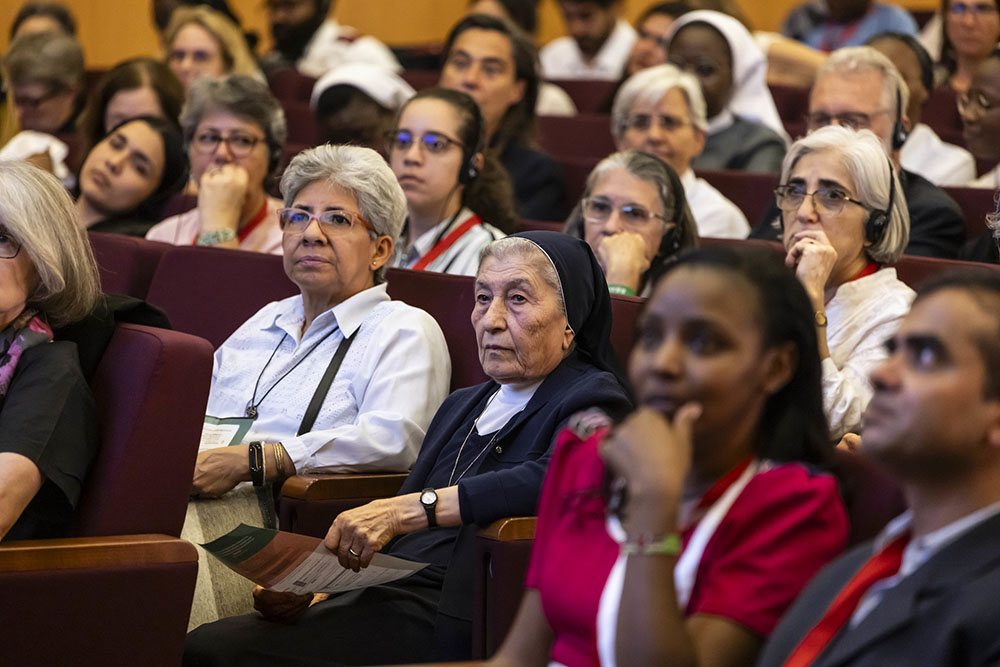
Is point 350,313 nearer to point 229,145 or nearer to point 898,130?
point 229,145

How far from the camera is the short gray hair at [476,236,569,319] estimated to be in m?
2.17

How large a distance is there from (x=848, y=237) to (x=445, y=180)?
3.88ft

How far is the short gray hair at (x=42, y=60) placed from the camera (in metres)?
4.71

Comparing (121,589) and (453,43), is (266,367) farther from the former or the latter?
(453,43)

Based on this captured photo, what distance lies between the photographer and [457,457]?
2.17 metres

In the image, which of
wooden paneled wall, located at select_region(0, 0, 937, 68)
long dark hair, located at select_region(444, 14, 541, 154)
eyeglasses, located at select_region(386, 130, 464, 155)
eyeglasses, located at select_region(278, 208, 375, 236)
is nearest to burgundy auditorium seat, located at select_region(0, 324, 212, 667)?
eyeglasses, located at select_region(278, 208, 375, 236)

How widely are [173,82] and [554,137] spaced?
1302 millimetres

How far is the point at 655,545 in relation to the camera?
1.18 metres

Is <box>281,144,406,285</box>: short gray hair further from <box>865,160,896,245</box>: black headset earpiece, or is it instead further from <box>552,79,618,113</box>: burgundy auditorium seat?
<box>552,79,618,113</box>: burgundy auditorium seat

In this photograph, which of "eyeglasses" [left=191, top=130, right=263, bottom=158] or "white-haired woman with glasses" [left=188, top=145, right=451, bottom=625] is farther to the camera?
"eyeglasses" [left=191, top=130, right=263, bottom=158]

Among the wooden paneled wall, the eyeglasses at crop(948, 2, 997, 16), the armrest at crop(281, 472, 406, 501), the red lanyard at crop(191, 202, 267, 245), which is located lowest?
the armrest at crop(281, 472, 406, 501)

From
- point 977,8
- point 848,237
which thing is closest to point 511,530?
point 848,237

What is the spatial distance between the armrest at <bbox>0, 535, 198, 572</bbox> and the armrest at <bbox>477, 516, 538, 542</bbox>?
0.45m

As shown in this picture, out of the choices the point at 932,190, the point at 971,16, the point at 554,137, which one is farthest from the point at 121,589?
the point at 971,16
